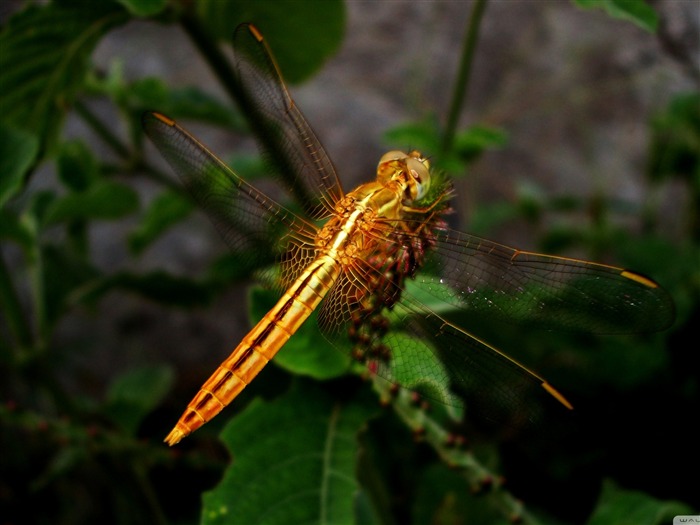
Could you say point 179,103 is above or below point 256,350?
above

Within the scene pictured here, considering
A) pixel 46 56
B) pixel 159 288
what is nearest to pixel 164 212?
pixel 159 288

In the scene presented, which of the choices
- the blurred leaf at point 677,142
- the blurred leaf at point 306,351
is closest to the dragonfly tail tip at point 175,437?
the blurred leaf at point 306,351

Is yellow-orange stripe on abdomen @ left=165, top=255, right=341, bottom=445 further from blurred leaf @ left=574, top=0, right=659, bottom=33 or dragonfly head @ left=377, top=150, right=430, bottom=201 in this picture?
blurred leaf @ left=574, top=0, right=659, bottom=33

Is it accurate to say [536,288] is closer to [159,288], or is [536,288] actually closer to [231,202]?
[231,202]

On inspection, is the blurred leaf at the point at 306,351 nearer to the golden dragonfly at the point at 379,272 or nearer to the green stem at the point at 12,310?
the golden dragonfly at the point at 379,272

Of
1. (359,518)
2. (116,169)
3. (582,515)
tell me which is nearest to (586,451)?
(582,515)

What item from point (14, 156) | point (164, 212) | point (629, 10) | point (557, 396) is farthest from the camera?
point (164, 212)
